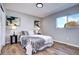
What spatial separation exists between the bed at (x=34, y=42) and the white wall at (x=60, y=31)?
5.5 inches

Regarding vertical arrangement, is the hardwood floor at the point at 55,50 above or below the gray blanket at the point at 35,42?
below

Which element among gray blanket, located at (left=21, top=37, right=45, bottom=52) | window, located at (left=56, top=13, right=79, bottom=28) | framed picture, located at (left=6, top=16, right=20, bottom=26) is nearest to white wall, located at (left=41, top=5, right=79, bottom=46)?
window, located at (left=56, top=13, right=79, bottom=28)

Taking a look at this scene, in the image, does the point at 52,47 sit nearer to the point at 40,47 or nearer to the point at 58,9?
the point at 40,47

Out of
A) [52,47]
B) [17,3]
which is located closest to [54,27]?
[52,47]

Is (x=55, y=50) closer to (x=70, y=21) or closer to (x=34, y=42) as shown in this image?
(x=34, y=42)

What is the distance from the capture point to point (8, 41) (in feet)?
6.63

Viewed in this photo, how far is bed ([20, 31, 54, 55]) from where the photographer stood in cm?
200

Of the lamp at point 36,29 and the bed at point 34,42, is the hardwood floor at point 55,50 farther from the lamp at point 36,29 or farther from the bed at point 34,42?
the lamp at point 36,29

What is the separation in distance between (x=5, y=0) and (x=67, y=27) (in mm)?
1400

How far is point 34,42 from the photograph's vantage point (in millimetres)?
2018

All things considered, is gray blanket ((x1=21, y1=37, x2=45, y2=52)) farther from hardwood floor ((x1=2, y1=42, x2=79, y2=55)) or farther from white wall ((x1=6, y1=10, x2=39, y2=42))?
white wall ((x1=6, y1=10, x2=39, y2=42))

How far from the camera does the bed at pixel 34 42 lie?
200 centimetres

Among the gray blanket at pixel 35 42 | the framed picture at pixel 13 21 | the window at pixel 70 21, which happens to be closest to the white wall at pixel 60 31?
the window at pixel 70 21
